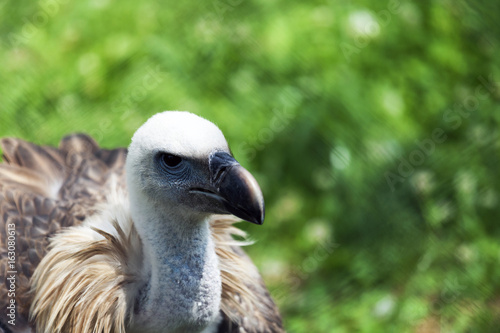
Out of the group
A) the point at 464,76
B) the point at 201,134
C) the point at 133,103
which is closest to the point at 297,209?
the point at 133,103

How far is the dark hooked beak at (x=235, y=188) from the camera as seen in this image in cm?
184

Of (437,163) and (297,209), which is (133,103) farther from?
(437,163)

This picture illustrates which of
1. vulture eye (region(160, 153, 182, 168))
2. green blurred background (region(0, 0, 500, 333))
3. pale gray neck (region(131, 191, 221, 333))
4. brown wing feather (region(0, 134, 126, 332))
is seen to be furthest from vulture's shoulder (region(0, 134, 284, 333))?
green blurred background (region(0, 0, 500, 333))

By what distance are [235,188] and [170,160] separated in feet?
0.68

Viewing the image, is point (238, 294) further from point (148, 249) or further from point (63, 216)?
point (63, 216)

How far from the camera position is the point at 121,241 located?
2.12m

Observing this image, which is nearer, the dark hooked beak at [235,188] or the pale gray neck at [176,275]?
the dark hooked beak at [235,188]

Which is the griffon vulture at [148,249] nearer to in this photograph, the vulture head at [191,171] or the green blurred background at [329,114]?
the vulture head at [191,171]

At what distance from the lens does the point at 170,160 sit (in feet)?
6.34

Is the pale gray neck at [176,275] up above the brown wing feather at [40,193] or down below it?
below

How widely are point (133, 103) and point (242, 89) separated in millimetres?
597

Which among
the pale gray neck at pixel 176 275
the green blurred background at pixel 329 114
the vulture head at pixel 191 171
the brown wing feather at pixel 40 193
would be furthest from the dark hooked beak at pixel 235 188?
the green blurred background at pixel 329 114

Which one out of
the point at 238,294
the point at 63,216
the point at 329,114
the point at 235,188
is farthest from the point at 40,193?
the point at 329,114

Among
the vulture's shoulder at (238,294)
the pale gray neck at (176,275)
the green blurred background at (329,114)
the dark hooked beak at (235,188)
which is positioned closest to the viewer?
the dark hooked beak at (235,188)
